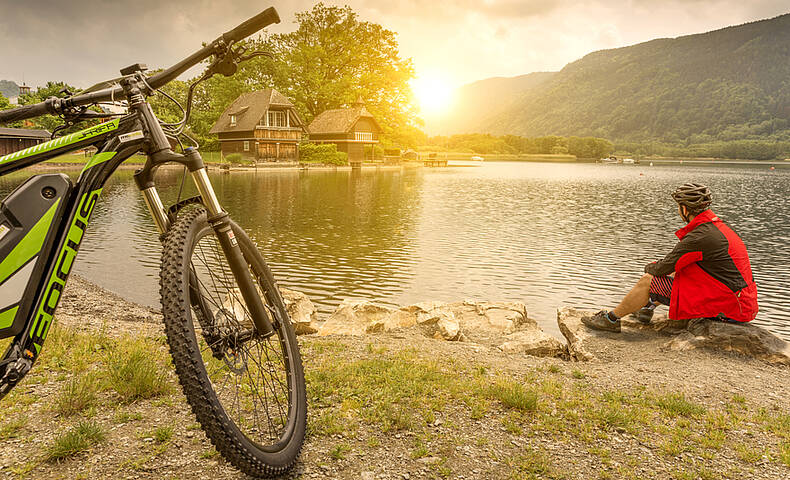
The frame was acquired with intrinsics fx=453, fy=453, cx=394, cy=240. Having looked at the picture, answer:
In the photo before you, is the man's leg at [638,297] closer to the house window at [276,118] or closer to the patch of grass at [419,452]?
the patch of grass at [419,452]

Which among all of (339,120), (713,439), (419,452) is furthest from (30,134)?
(339,120)

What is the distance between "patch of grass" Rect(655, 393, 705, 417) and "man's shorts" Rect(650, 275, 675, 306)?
2774mm

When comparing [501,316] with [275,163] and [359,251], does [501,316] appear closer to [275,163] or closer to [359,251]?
[359,251]

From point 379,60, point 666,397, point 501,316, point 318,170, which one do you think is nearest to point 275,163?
A: point 318,170

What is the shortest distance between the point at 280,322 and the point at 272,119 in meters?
62.5

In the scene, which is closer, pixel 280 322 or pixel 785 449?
pixel 280 322

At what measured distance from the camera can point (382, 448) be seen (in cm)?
338

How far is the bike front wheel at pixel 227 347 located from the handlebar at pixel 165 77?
2.62 feet

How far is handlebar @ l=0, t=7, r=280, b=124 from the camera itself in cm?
265

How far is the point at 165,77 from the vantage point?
104 inches

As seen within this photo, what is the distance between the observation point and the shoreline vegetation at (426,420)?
314 cm

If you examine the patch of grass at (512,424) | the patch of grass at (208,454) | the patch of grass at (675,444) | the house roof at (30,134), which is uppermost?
the house roof at (30,134)

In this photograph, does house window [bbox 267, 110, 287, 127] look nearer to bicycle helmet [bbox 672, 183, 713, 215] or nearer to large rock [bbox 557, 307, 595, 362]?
large rock [bbox 557, 307, 595, 362]

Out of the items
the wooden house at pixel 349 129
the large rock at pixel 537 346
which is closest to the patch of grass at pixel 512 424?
the large rock at pixel 537 346
